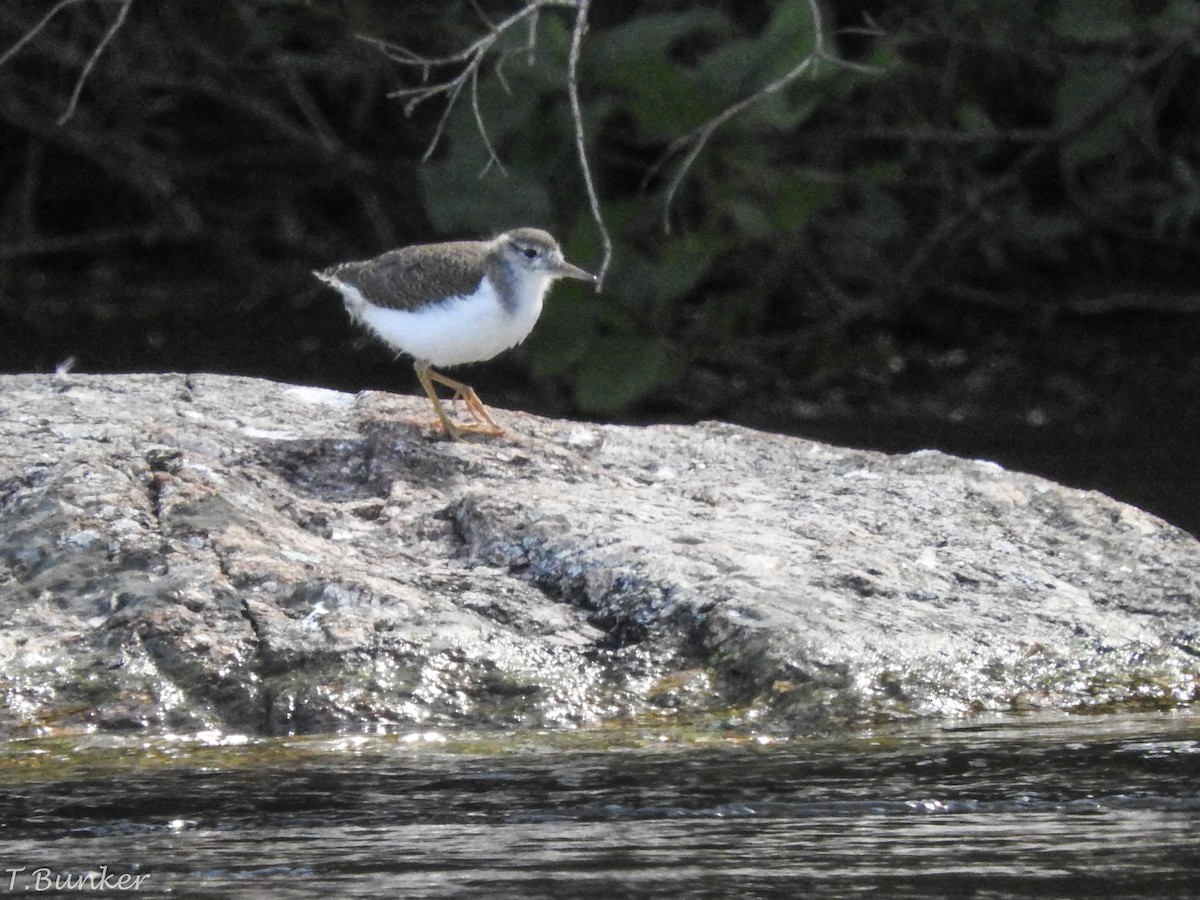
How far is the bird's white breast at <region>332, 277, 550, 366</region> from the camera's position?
6516 millimetres

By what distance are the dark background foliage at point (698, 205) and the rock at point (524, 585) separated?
285 centimetres

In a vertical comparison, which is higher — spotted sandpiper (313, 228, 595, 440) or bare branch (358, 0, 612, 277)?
bare branch (358, 0, 612, 277)

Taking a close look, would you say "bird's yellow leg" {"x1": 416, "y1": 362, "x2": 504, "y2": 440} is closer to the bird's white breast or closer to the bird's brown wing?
the bird's white breast

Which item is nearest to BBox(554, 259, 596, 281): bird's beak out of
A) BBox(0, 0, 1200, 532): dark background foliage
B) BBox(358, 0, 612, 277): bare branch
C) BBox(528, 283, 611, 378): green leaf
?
BBox(358, 0, 612, 277): bare branch

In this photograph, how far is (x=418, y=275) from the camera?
22.3 feet

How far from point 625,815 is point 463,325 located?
271 centimetres

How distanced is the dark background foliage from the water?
4352 millimetres

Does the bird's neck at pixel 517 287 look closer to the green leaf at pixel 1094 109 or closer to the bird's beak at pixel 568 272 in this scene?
the bird's beak at pixel 568 272

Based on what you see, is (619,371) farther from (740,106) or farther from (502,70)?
(740,106)

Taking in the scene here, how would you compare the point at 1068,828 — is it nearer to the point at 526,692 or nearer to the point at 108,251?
the point at 526,692

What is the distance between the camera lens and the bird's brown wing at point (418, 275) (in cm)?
667

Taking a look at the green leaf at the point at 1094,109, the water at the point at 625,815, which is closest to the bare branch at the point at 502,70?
the water at the point at 625,815

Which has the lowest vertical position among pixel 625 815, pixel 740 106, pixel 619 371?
pixel 625 815

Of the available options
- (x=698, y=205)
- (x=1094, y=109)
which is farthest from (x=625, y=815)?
(x=1094, y=109)
